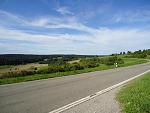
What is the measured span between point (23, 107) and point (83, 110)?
216cm

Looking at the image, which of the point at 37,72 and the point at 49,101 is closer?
the point at 49,101

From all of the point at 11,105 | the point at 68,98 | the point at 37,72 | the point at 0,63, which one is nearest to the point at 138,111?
the point at 68,98

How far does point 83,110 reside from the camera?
7598mm

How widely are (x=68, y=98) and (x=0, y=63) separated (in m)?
48.3

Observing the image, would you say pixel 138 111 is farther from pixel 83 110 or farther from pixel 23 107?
pixel 23 107

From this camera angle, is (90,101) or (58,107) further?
(90,101)

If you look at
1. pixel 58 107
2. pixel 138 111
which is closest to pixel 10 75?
pixel 58 107

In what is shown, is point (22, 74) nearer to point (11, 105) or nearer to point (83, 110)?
point (11, 105)

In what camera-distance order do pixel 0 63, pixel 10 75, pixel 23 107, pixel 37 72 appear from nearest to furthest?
pixel 23 107, pixel 10 75, pixel 37 72, pixel 0 63

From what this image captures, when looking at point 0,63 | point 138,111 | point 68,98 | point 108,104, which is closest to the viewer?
point 138,111

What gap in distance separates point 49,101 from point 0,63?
48679 mm

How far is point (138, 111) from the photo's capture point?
736cm

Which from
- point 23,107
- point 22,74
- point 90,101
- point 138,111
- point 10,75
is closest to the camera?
point 138,111

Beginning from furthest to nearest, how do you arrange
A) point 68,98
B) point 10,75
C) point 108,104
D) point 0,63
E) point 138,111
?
point 0,63, point 10,75, point 68,98, point 108,104, point 138,111
